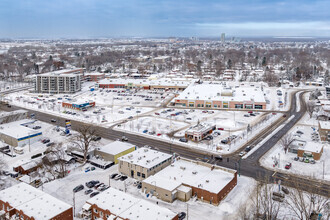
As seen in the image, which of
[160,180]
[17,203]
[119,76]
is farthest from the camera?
[119,76]

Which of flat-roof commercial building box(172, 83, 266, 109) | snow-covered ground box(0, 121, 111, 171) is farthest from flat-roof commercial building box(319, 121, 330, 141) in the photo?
snow-covered ground box(0, 121, 111, 171)

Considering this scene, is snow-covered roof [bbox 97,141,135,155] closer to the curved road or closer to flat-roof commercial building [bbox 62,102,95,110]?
the curved road

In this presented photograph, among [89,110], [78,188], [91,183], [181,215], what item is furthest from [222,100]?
[181,215]

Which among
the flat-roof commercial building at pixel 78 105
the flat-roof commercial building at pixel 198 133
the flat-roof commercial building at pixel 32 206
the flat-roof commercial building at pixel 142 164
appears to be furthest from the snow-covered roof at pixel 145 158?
the flat-roof commercial building at pixel 78 105

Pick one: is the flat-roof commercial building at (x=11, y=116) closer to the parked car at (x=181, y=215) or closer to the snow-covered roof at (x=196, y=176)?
the snow-covered roof at (x=196, y=176)

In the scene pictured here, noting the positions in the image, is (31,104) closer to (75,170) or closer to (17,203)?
(75,170)

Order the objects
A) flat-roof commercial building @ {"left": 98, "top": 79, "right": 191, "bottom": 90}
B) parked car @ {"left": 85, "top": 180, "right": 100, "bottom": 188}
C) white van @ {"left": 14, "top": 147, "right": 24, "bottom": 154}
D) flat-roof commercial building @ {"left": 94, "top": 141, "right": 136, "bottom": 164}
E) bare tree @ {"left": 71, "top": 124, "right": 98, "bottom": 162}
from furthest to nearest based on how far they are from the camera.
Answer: flat-roof commercial building @ {"left": 98, "top": 79, "right": 191, "bottom": 90} → white van @ {"left": 14, "top": 147, "right": 24, "bottom": 154} → flat-roof commercial building @ {"left": 94, "top": 141, "right": 136, "bottom": 164} → bare tree @ {"left": 71, "top": 124, "right": 98, "bottom": 162} → parked car @ {"left": 85, "top": 180, "right": 100, "bottom": 188}

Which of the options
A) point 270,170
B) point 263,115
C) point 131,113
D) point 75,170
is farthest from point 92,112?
point 270,170

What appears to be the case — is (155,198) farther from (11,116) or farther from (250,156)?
(11,116)

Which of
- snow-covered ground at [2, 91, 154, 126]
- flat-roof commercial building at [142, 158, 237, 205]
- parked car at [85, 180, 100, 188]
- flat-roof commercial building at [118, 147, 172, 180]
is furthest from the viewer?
snow-covered ground at [2, 91, 154, 126]
